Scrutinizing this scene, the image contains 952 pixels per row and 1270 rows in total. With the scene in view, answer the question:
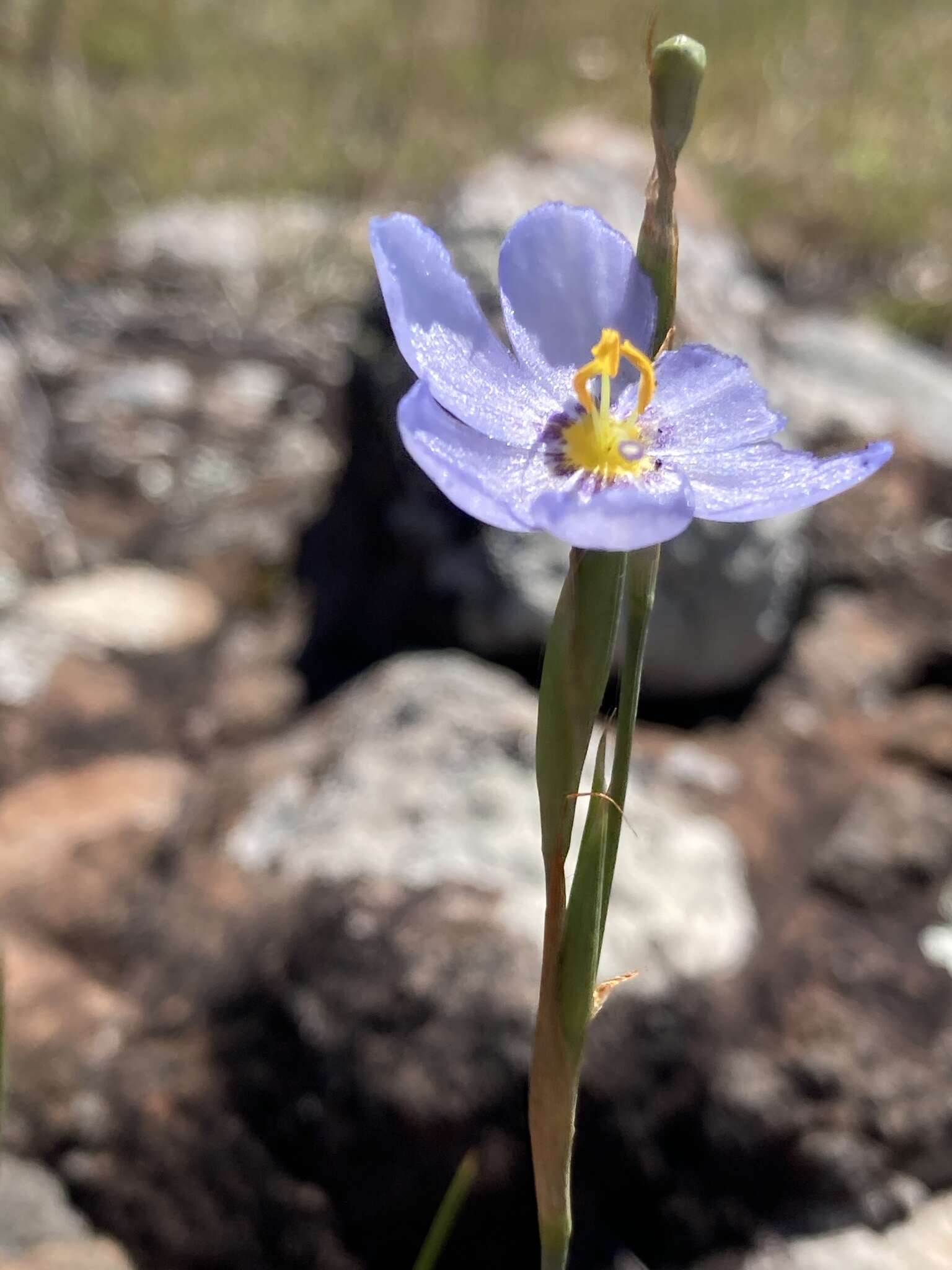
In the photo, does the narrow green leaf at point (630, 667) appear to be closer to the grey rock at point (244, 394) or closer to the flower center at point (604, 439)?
the flower center at point (604, 439)

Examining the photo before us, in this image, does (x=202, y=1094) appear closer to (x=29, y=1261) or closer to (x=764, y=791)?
(x=29, y=1261)

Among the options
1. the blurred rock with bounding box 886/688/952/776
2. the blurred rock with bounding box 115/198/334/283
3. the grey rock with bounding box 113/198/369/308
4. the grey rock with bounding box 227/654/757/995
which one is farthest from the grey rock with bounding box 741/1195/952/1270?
the blurred rock with bounding box 115/198/334/283

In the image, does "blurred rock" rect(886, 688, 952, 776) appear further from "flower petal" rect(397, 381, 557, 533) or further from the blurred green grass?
the blurred green grass

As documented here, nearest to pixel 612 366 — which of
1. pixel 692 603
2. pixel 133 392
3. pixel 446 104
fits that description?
pixel 692 603

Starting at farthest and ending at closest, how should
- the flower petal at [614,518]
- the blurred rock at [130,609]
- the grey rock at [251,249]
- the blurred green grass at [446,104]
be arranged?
the blurred green grass at [446,104], the grey rock at [251,249], the blurred rock at [130,609], the flower petal at [614,518]

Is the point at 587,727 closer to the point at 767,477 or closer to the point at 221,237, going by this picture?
the point at 767,477

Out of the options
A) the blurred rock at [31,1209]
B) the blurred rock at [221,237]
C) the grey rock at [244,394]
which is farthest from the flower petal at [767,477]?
the blurred rock at [221,237]
